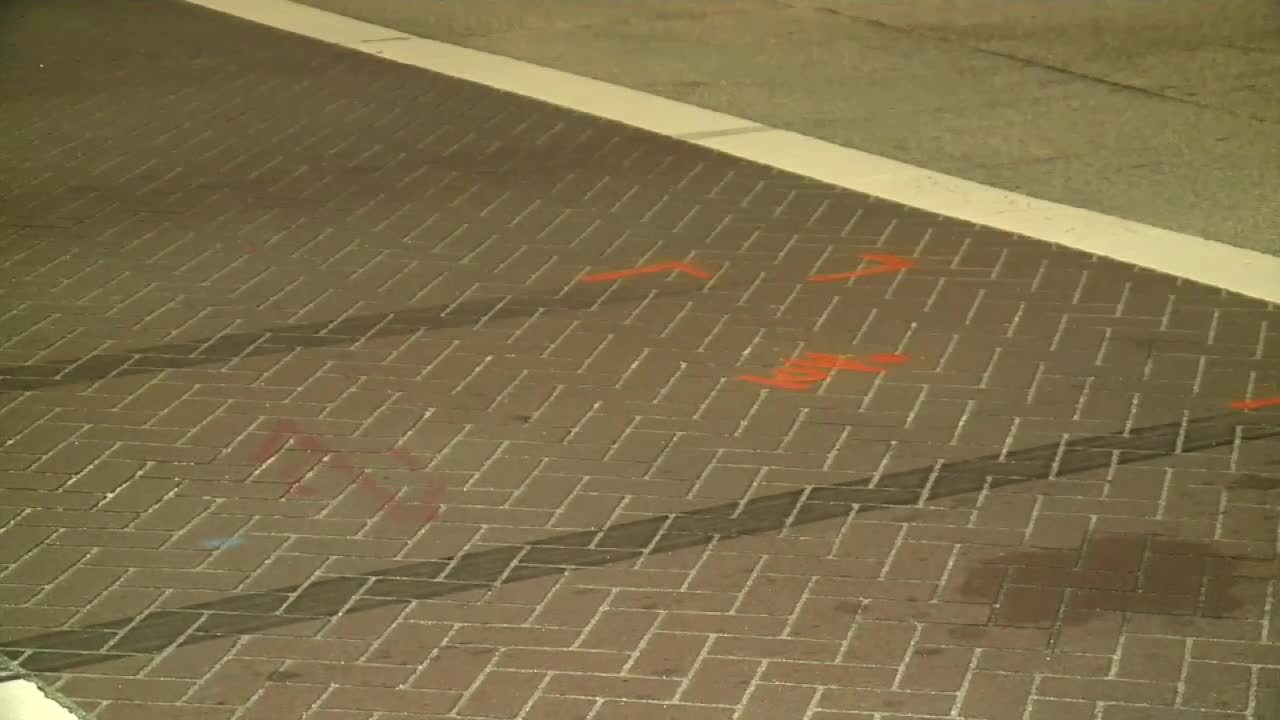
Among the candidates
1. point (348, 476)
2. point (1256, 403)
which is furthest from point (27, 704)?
point (1256, 403)

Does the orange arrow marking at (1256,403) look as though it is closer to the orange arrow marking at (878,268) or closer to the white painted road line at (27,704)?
the orange arrow marking at (878,268)

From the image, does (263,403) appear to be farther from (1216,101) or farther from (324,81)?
(1216,101)

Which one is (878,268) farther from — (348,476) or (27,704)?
(27,704)

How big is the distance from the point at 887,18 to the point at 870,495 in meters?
9.45

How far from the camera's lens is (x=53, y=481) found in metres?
7.02

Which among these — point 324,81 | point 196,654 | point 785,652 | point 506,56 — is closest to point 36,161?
point 324,81

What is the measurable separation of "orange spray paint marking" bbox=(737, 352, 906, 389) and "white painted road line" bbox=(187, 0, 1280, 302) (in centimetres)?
191

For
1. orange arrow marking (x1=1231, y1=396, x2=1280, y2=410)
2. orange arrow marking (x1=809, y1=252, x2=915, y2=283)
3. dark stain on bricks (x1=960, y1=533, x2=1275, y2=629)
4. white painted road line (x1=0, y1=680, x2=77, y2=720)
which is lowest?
orange arrow marking (x1=809, y1=252, x2=915, y2=283)

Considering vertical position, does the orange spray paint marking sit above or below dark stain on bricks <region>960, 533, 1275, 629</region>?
below

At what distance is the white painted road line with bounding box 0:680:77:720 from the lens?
213 inches

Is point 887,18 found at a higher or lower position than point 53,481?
lower

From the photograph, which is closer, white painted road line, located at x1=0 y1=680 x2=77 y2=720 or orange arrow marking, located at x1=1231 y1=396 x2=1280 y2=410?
white painted road line, located at x1=0 y1=680 x2=77 y2=720

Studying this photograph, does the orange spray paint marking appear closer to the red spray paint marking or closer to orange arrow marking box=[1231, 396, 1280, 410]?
orange arrow marking box=[1231, 396, 1280, 410]

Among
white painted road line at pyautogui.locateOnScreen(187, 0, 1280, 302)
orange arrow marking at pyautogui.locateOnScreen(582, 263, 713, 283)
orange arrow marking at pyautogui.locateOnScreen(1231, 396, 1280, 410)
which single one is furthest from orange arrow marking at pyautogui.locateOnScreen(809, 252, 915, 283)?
orange arrow marking at pyautogui.locateOnScreen(1231, 396, 1280, 410)
